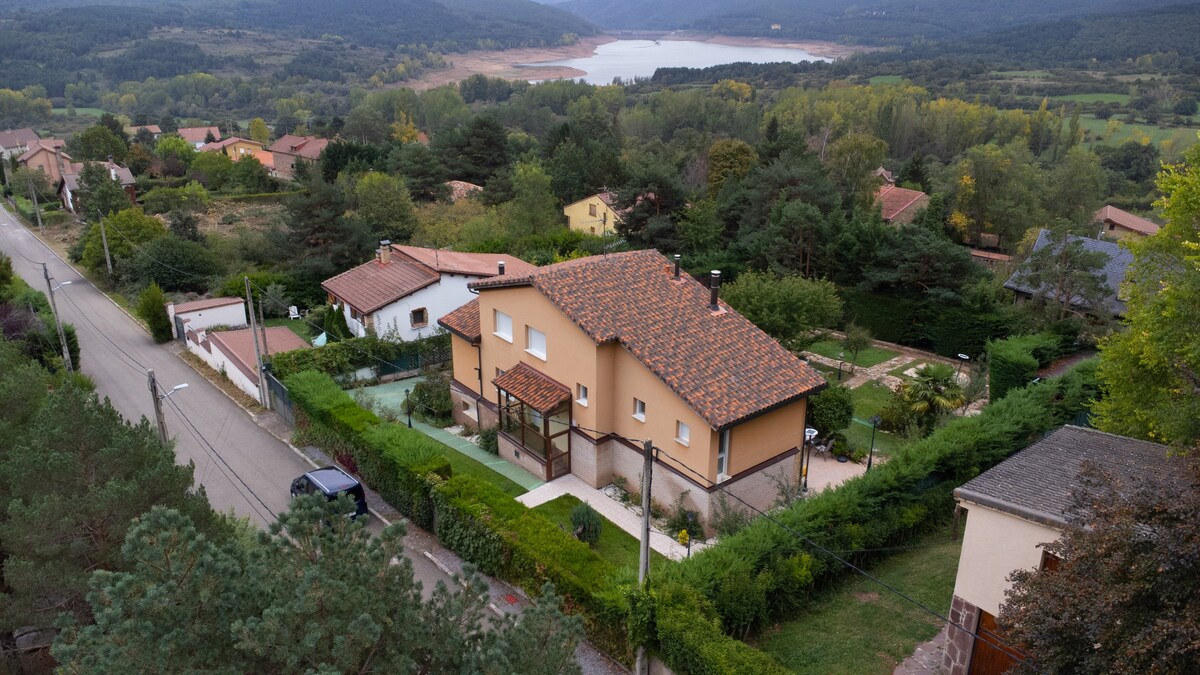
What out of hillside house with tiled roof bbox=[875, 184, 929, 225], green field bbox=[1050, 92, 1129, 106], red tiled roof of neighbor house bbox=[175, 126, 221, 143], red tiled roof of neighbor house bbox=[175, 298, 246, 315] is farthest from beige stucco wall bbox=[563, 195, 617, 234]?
green field bbox=[1050, 92, 1129, 106]

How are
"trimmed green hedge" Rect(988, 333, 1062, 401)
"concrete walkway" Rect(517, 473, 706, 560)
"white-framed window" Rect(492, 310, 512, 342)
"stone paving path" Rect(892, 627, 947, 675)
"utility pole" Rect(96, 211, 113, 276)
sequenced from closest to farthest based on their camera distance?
"stone paving path" Rect(892, 627, 947, 675)
"concrete walkway" Rect(517, 473, 706, 560)
"white-framed window" Rect(492, 310, 512, 342)
"trimmed green hedge" Rect(988, 333, 1062, 401)
"utility pole" Rect(96, 211, 113, 276)

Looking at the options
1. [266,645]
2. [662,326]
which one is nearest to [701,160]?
[662,326]

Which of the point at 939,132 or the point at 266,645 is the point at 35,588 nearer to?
the point at 266,645

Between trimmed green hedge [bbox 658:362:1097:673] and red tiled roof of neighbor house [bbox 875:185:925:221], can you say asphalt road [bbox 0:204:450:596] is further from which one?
red tiled roof of neighbor house [bbox 875:185:925:221]

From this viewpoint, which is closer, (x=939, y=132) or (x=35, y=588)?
(x=35, y=588)

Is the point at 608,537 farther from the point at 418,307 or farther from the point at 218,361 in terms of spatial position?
the point at 218,361
